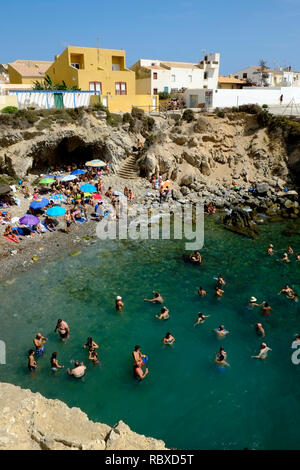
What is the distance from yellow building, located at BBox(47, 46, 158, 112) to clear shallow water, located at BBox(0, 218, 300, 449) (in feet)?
79.4

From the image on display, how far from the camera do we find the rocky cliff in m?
6.71

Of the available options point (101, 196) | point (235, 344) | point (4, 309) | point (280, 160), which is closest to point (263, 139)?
point (280, 160)

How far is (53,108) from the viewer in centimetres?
3406

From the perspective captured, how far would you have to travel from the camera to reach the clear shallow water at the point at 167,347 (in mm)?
10938

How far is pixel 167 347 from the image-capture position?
14031 millimetres

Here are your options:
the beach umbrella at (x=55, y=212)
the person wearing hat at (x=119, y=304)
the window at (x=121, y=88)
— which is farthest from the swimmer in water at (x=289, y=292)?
the window at (x=121, y=88)

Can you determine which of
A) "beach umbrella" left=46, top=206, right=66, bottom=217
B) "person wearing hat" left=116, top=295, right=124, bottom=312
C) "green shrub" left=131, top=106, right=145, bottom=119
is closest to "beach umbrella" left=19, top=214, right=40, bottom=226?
"beach umbrella" left=46, top=206, right=66, bottom=217

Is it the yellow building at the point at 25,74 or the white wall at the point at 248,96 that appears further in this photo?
Result: the yellow building at the point at 25,74

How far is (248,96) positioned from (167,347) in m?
37.4

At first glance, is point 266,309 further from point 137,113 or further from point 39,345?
point 137,113

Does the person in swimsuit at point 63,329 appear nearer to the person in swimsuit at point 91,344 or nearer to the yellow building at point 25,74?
the person in swimsuit at point 91,344

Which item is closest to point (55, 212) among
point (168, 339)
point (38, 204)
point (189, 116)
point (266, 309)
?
point (38, 204)

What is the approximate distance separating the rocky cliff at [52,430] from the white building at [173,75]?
2020 inches

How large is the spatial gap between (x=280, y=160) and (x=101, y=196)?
788 inches
